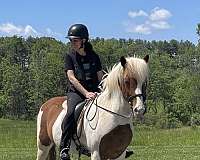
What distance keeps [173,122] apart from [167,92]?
20.2 metres

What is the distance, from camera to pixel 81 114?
7.25 meters

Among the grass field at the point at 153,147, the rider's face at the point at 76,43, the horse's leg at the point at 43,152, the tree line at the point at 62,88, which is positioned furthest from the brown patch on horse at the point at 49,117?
the tree line at the point at 62,88

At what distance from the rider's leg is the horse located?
0.18 metres

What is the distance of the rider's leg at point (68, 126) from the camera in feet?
23.9

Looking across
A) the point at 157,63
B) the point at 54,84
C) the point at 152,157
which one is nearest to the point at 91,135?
the point at 152,157

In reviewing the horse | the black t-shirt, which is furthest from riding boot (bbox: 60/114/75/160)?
the black t-shirt

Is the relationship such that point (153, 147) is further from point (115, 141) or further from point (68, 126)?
point (115, 141)

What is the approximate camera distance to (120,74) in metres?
6.53

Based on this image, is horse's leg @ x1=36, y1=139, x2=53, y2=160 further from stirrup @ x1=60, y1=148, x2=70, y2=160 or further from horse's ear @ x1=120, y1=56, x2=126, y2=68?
horse's ear @ x1=120, y1=56, x2=126, y2=68

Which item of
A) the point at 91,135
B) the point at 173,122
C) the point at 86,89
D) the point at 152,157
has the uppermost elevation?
the point at 86,89

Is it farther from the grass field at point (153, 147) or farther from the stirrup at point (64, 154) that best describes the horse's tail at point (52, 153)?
the grass field at point (153, 147)

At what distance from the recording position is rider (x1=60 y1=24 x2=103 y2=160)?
7363mm

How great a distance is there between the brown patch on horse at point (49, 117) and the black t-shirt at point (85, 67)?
2.90 feet

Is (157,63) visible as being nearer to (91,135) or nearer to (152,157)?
(152,157)
